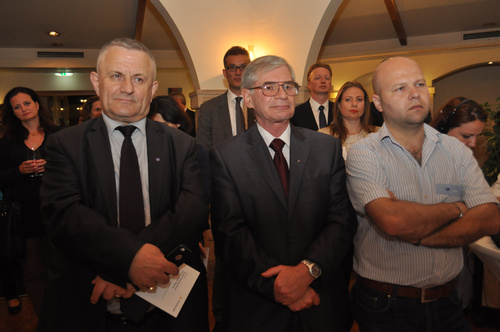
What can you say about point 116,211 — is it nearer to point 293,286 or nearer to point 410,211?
point 293,286

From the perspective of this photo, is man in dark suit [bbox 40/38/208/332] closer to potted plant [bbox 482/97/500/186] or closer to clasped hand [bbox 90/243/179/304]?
clasped hand [bbox 90/243/179/304]

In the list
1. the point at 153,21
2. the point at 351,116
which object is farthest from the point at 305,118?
the point at 153,21

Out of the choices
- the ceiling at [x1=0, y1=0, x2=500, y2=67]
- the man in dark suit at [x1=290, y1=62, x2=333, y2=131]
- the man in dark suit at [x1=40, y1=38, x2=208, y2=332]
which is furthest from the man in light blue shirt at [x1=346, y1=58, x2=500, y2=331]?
the ceiling at [x1=0, y1=0, x2=500, y2=67]

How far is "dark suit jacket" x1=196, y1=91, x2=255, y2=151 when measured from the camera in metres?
3.01

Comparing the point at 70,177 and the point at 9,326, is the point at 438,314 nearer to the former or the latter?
the point at 70,177

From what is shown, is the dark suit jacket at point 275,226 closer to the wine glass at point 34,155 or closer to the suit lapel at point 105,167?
the suit lapel at point 105,167

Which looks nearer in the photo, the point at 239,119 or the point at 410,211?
the point at 410,211

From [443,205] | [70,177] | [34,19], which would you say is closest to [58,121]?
[34,19]

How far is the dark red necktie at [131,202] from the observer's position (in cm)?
146

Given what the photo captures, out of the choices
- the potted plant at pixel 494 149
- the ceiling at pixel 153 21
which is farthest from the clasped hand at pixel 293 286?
the ceiling at pixel 153 21

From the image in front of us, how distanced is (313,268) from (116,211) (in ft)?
2.73

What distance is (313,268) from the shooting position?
1.50 metres

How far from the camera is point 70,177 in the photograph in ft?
4.76

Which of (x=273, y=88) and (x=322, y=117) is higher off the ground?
(x=273, y=88)
